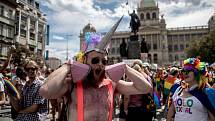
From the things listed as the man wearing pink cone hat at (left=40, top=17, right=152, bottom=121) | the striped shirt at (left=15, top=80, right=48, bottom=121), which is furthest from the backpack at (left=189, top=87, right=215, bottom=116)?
the striped shirt at (left=15, top=80, right=48, bottom=121)

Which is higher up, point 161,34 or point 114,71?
point 161,34

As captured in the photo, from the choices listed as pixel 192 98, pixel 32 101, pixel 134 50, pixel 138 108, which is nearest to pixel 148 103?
pixel 138 108

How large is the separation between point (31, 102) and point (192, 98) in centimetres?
197

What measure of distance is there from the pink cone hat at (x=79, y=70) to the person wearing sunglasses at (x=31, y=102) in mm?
1530

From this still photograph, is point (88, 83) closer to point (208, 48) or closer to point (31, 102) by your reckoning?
point (31, 102)

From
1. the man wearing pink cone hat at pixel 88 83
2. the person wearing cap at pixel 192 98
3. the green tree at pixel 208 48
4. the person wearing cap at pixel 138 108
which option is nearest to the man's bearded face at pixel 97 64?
the man wearing pink cone hat at pixel 88 83

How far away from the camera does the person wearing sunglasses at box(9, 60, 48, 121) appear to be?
3235 mm

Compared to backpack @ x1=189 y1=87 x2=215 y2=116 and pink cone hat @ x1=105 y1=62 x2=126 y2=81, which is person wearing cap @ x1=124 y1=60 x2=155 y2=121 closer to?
backpack @ x1=189 y1=87 x2=215 y2=116

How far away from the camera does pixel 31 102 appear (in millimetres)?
3281

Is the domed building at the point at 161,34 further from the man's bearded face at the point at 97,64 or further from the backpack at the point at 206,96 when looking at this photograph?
the man's bearded face at the point at 97,64

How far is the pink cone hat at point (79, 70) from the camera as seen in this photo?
1.90 metres

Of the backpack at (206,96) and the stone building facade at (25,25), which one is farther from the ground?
the stone building facade at (25,25)

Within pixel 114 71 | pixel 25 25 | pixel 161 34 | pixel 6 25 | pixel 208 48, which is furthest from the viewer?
pixel 161 34

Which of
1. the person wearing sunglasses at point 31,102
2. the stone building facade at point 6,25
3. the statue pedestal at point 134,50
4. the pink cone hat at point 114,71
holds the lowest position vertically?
the person wearing sunglasses at point 31,102
